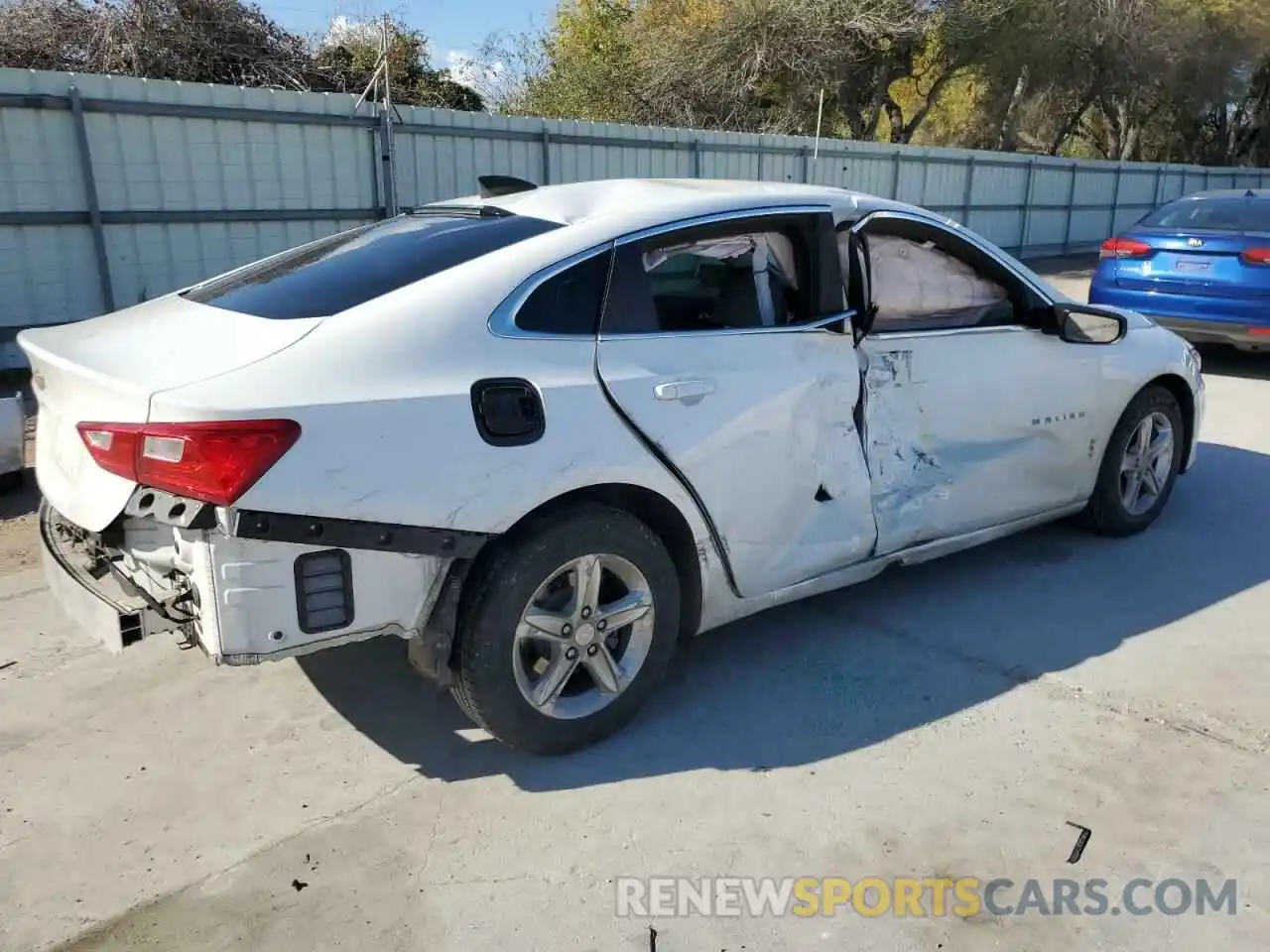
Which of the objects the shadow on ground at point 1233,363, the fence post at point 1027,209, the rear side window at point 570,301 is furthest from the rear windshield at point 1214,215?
the fence post at point 1027,209

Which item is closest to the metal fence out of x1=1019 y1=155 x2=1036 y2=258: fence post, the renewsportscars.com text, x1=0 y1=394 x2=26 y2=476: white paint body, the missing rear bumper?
x1=0 y1=394 x2=26 y2=476: white paint body

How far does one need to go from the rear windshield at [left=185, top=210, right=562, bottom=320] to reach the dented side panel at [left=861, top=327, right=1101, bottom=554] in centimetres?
143

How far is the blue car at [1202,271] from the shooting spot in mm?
8148

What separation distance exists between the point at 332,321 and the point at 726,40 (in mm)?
22388

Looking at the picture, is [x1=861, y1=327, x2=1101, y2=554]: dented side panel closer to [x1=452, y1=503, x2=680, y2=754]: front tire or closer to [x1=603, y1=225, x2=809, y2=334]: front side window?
[x1=603, y1=225, x2=809, y2=334]: front side window

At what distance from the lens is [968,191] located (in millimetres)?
18000

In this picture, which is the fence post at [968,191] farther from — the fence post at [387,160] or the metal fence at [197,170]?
the fence post at [387,160]

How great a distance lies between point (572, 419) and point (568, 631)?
2.08 ft

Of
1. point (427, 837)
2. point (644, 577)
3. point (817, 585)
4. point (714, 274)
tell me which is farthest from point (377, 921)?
point (714, 274)

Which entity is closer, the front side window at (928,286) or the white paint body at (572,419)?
the white paint body at (572,419)

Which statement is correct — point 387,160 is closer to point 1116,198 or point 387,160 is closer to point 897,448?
point 897,448

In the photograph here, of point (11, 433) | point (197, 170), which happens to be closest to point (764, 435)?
point (11, 433)

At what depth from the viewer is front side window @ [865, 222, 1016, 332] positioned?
382 cm

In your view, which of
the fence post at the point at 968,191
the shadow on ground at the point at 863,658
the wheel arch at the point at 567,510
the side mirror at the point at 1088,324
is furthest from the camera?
the fence post at the point at 968,191
